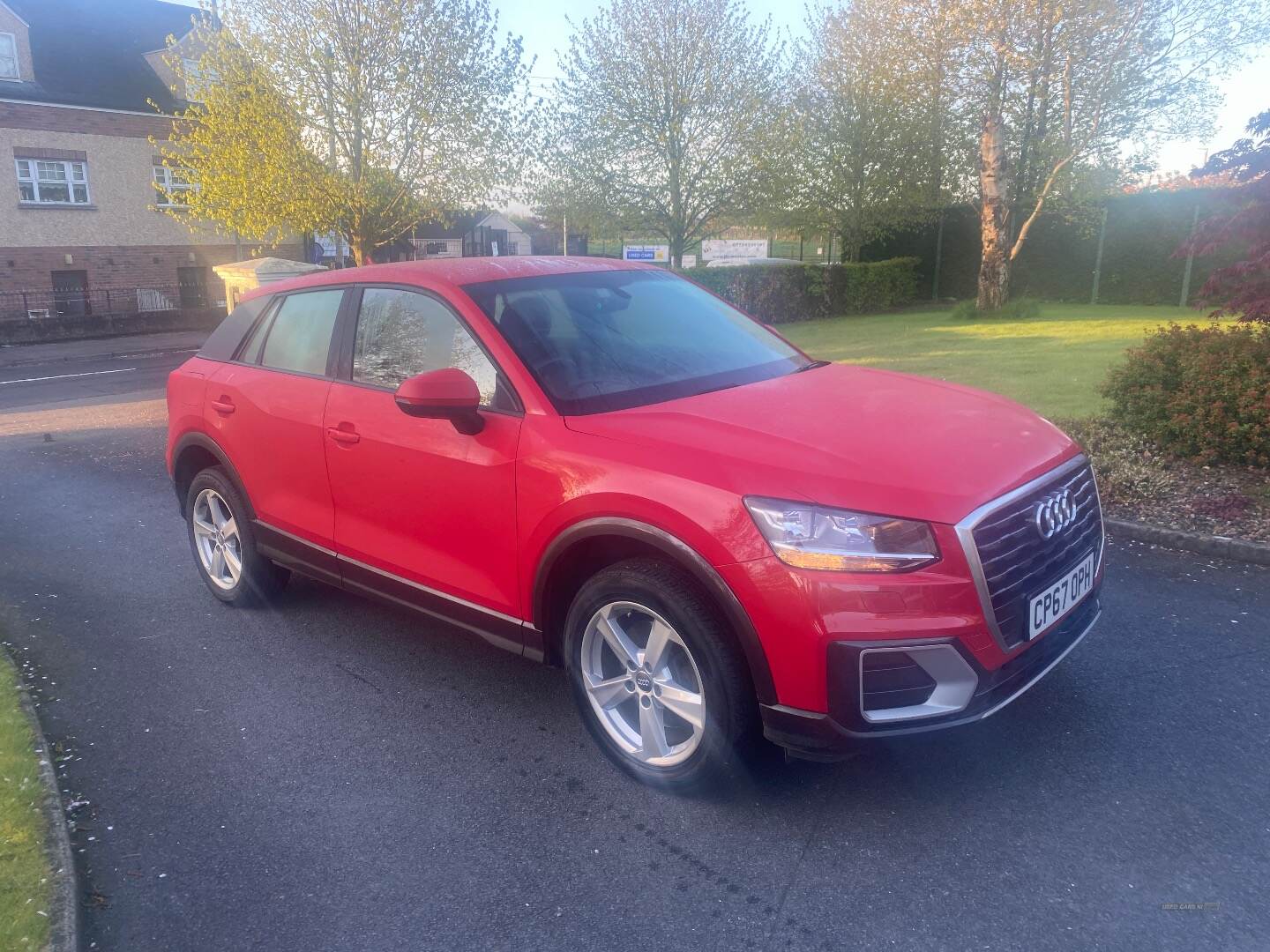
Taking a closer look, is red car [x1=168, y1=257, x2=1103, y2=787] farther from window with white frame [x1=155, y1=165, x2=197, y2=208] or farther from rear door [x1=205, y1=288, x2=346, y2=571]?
window with white frame [x1=155, y1=165, x2=197, y2=208]

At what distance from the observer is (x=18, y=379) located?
17250 mm

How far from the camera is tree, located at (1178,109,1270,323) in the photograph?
651cm

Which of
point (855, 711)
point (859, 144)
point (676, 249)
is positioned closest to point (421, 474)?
point (855, 711)

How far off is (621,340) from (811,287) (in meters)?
21.3

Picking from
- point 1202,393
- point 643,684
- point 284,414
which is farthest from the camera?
point 1202,393

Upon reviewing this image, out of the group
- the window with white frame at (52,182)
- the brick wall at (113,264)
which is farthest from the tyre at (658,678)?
the window with white frame at (52,182)

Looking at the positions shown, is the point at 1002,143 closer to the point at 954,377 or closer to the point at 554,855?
the point at 954,377

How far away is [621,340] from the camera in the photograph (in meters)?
4.03

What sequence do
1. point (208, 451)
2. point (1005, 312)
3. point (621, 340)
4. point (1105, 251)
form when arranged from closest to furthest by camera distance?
point (621, 340) → point (208, 451) → point (1005, 312) → point (1105, 251)

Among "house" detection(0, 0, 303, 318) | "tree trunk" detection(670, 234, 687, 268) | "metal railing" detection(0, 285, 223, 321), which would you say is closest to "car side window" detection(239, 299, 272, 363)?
"tree trunk" detection(670, 234, 687, 268)

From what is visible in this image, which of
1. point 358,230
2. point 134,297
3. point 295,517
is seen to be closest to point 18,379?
point 358,230

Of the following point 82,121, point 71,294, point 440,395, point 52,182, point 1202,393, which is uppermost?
point 82,121

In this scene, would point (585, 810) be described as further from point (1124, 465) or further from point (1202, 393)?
point (1202, 393)

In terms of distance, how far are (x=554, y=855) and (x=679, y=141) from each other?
22.3m
